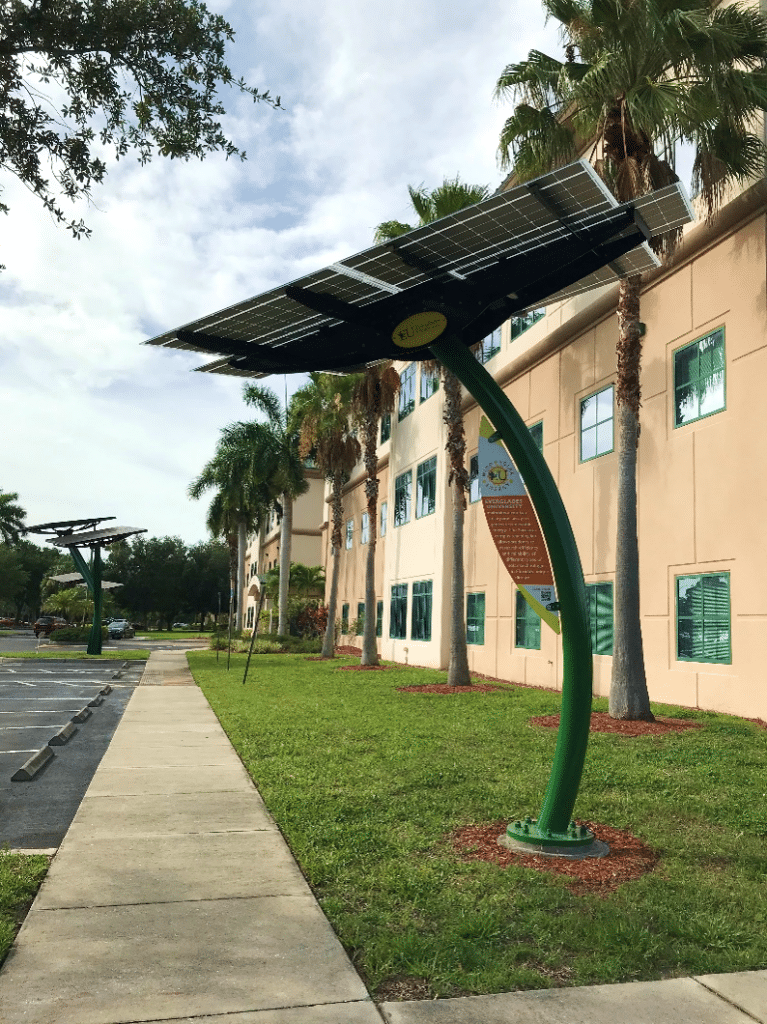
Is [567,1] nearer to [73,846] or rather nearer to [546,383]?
[546,383]

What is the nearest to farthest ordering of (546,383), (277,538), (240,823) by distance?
(240,823) < (546,383) < (277,538)

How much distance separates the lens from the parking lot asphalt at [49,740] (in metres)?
7.35

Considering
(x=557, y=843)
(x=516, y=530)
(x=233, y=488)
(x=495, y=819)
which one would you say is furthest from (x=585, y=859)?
(x=233, y=488)

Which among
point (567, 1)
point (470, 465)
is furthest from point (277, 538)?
point (567, 1)

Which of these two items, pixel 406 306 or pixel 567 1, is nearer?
pixel 406 306

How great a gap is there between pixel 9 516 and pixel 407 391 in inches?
2429

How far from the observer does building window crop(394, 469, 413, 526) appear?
31.8m

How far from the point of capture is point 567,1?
46.3 feet

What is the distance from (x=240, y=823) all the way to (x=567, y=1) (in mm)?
13702

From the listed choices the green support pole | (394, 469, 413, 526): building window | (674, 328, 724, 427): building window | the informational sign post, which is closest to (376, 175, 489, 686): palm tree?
(674, 328, 724, 427): building window

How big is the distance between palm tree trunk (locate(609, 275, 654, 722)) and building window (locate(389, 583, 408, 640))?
17.4 metres

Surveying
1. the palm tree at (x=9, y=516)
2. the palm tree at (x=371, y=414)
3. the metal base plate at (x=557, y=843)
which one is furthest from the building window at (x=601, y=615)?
the palm tree at (x=9, y=516)

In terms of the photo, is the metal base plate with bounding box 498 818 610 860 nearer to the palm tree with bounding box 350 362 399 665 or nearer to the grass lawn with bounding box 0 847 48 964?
the grass lawn with bounding box 0 847 48 964

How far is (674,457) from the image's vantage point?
1595 cm
